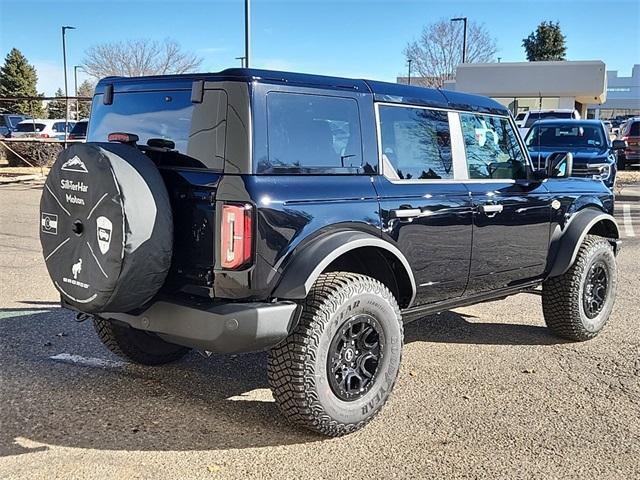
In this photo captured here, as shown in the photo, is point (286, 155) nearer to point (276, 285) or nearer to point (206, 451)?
point (276, 285)

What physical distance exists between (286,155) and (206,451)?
161 cm

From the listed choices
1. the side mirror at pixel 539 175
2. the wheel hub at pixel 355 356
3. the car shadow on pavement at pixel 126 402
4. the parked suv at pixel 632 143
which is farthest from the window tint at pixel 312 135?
the parked suv at pixel 632 143

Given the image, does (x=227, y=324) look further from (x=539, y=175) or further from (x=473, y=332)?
(x=473, y=332)

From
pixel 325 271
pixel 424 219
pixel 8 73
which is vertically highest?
pixel 8 73

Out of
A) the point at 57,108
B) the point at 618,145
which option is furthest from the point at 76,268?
the point at 57,108

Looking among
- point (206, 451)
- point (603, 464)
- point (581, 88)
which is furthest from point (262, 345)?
point (581, 88)

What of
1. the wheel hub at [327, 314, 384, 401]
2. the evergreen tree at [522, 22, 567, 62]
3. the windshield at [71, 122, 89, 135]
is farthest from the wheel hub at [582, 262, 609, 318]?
the evergreen tree at [522, 22, 567, 62]

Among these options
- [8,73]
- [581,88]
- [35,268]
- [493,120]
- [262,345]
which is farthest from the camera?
[8,73]

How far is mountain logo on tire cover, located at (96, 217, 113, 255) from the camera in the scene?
336cm

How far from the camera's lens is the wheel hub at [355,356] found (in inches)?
148

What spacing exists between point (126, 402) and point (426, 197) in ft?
7.38

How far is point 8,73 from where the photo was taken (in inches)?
2165

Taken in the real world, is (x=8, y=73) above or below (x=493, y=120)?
above

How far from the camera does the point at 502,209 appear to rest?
4.88 metres
